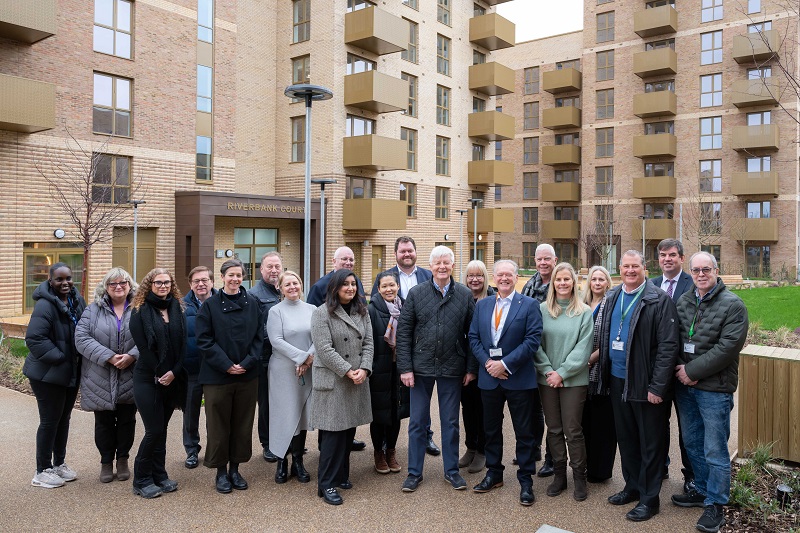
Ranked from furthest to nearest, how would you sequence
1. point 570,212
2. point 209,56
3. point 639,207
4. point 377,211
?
point 570,212 < point 639,207 < point 377,211 < point 209,56

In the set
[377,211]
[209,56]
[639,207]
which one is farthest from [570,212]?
[209,56]

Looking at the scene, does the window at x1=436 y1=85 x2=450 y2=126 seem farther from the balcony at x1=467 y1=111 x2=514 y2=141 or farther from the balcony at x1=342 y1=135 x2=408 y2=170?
the balcony at x1=342 y1=135 x2=408 y2=170

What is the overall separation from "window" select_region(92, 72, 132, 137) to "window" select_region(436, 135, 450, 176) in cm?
1747

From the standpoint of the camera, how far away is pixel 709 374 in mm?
5441

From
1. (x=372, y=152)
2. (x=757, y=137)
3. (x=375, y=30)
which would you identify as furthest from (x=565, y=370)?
(x=757, y=137)

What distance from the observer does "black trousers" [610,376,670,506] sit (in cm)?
569

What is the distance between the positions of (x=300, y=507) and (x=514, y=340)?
8.22 ft

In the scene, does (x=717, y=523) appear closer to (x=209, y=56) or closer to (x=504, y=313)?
(x=504, y=313)

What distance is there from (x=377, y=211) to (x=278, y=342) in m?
23.4

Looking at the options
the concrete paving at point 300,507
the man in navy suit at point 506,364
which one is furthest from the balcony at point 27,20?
the man in navy suit at point 506,364

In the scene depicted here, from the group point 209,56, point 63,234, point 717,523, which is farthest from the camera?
point 209,56

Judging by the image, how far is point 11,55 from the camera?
1953 cm

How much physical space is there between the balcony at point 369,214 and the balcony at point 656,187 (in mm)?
21440

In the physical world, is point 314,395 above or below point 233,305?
below
